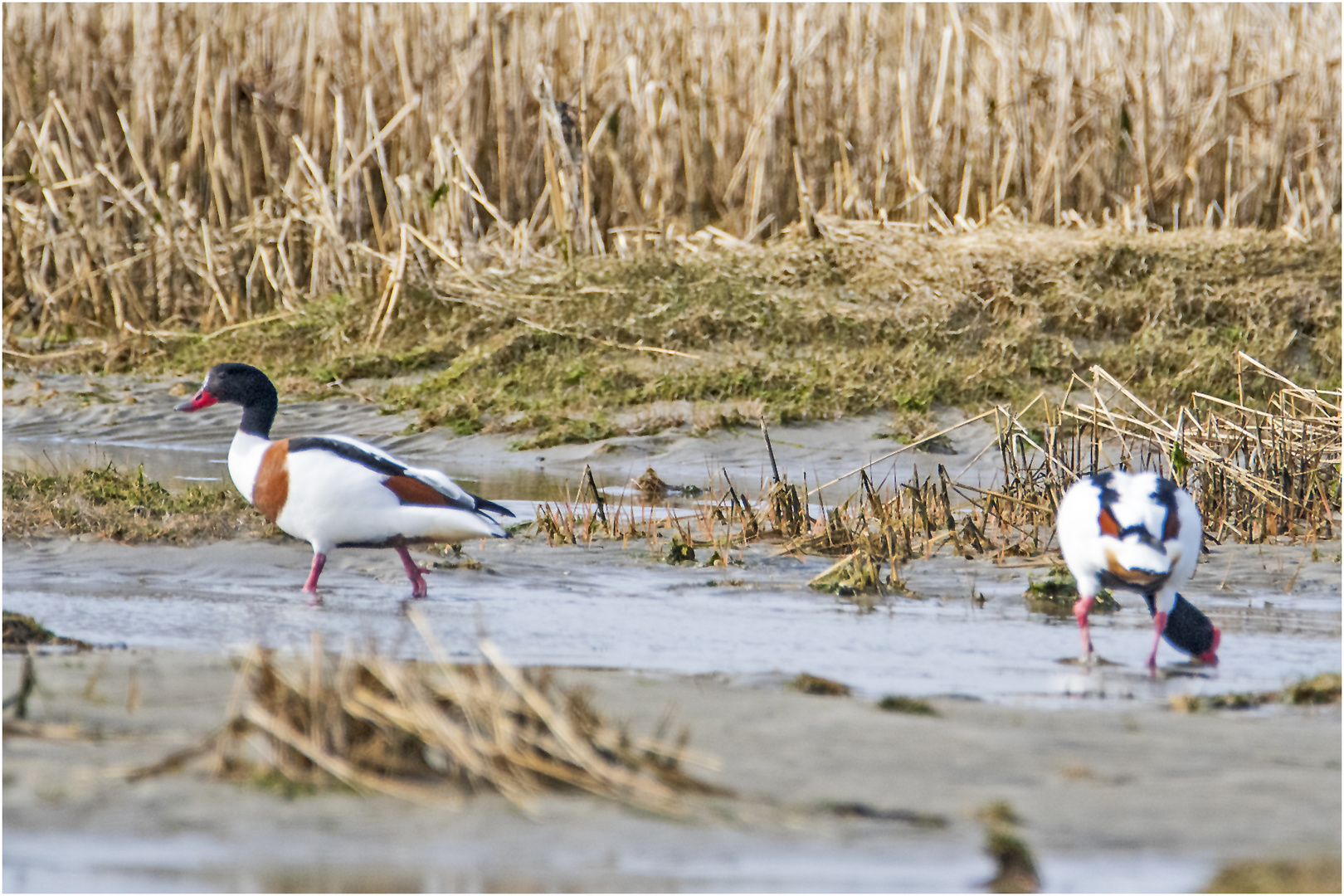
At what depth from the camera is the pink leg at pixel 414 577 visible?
5887 mm

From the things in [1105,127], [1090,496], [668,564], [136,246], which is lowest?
[668,564]

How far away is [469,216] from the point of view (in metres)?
→ 13.1

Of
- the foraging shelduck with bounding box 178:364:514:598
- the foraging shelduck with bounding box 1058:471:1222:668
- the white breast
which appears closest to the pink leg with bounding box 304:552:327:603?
the foraging shelduck with bounding box 178:364:514:598

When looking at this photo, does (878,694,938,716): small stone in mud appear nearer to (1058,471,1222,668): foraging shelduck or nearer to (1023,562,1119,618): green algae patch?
(1058,471,1222,668): foraging shelduck

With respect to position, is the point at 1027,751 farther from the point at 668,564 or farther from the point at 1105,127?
the point at 1105,127

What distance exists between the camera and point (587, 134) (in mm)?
13320

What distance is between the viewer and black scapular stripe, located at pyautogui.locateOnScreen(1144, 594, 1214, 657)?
Answer: 16.8 ft

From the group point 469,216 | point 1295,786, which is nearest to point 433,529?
point 1295,786

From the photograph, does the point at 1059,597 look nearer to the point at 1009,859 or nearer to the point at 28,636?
the point at 1009,859

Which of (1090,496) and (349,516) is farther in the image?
(349,516)

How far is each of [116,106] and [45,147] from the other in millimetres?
732

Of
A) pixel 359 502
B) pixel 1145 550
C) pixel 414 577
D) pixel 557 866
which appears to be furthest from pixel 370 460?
pixel 557 866

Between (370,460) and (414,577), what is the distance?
444 millimetres

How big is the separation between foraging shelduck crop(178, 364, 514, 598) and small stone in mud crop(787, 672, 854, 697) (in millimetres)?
1783
